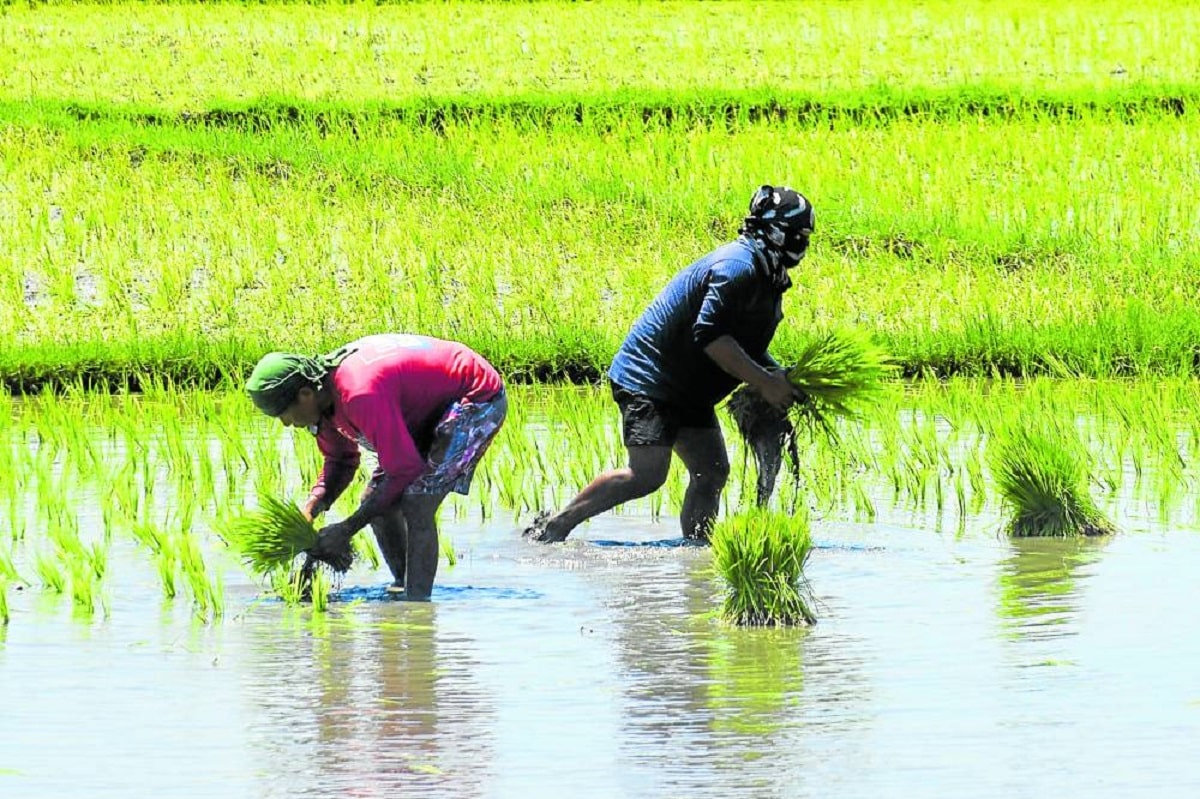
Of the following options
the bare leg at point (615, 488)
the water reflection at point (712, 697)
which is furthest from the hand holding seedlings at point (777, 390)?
the water reflection at point (712, 697)

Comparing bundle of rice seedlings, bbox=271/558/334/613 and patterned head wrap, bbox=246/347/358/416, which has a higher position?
patterned head wrap, bbox=246/347/358/416

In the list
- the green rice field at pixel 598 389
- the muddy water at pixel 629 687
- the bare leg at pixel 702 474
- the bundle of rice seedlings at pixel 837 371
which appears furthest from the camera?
the bare leg at pixel 702 474

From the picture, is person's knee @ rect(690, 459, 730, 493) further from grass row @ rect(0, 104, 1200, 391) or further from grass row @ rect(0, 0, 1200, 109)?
grass row @ rect(0, 0, 1200, 109)

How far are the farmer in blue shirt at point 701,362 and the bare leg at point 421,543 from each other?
1.05m

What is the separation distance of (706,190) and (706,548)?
7.59m

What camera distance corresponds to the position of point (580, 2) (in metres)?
22.1

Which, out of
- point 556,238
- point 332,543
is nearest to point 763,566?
point 332,543

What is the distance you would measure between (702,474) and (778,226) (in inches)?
33.6

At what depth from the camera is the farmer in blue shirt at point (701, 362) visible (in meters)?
6.63

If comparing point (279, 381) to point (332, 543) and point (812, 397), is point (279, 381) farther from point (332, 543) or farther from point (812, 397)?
point (812, 397)

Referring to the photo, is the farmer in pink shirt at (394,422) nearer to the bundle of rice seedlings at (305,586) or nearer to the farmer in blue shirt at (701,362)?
the bundle of rice seedlings at (305,586)

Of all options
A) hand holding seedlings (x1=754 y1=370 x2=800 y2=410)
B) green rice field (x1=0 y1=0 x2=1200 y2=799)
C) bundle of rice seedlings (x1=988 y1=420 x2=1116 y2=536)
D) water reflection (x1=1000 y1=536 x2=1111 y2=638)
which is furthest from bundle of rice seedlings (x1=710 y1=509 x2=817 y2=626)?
bundle of rice seedlings (x1=988 y1=420 x2=1116 y2=536)

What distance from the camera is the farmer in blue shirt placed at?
21.8 feet

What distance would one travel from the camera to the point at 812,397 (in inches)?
270
